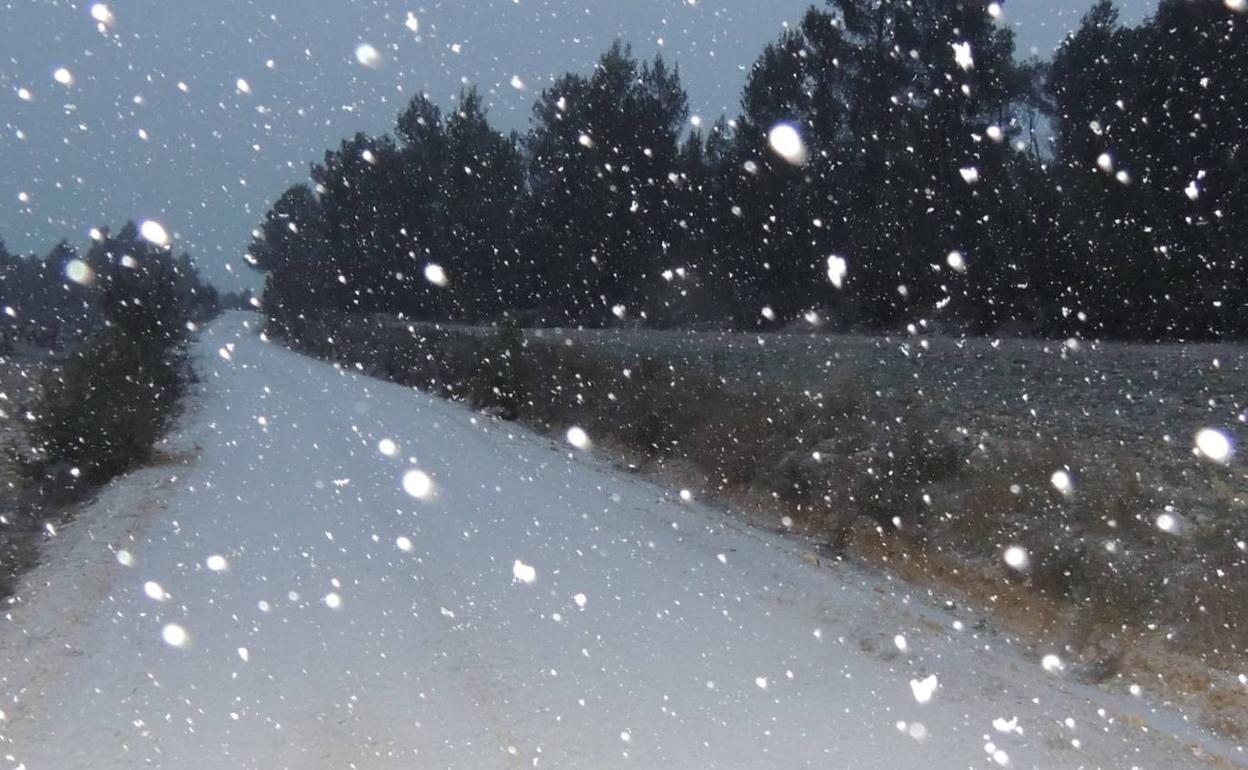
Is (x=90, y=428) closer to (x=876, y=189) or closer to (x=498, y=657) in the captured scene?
(x=498, y=657)

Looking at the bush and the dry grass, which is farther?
the bush

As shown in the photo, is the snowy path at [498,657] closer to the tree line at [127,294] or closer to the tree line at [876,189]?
the tree line at [876,189]

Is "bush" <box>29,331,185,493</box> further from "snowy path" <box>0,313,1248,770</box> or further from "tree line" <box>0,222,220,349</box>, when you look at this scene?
"tree line" <box>0,222,220,349</box>

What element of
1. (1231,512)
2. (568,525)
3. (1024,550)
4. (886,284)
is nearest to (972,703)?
(1024,550)

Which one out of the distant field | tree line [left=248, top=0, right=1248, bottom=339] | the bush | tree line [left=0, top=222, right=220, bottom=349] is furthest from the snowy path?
tree line [left=0, top=222, right=220, bottom=349]

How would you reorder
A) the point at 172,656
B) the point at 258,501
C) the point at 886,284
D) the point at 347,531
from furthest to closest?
the point at 886,284, the point at 258,501, the point at 347,531, the point at 172,656

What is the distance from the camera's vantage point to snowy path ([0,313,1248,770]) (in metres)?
6.11

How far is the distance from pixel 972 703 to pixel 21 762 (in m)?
5.20

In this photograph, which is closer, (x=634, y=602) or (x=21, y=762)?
(x=21, y=762)

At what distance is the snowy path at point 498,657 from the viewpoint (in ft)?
20.0

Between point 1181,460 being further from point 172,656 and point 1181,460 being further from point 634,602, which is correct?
point 172,656

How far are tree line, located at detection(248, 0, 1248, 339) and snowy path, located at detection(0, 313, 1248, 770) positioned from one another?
17276 mm

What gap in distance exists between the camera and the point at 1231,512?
9.95m

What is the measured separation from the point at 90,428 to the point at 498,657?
39.1ft
